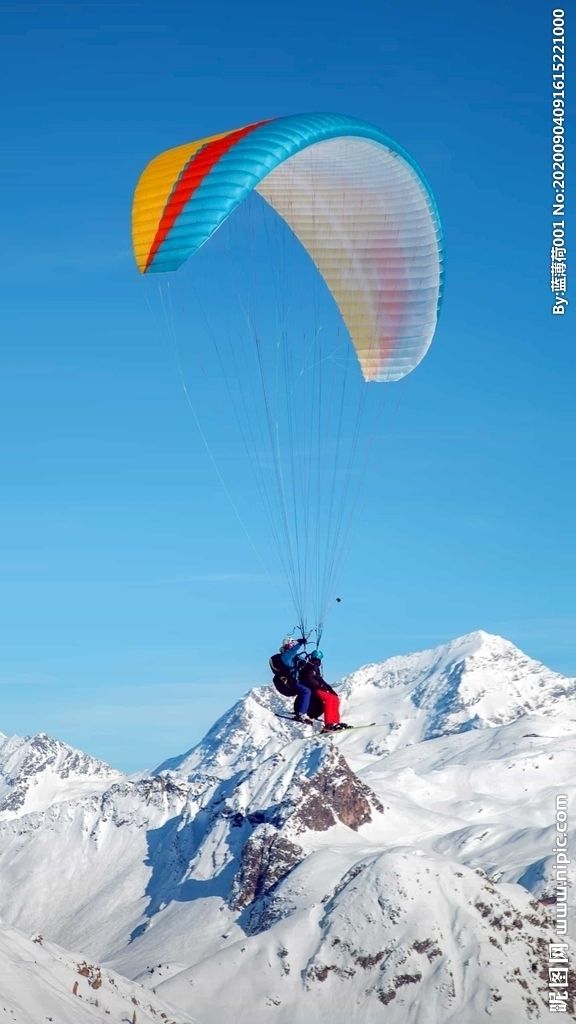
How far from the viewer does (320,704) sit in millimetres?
41781

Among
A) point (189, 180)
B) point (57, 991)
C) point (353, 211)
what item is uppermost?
point (353, 211)

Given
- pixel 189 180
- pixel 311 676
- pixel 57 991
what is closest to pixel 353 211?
pixel 189 180

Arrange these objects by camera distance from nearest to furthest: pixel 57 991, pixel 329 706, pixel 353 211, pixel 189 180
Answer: pixel 189 180 → pixel 329 706 → pixel 353 211 → pixel 57 991

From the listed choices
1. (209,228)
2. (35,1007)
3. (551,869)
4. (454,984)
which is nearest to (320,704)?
(209,228)

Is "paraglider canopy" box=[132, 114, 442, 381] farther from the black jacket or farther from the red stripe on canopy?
the black jacket

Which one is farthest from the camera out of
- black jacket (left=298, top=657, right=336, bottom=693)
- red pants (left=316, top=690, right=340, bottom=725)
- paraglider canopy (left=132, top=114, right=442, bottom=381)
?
red pants (left=316, top=690, right=340, bottom=725)

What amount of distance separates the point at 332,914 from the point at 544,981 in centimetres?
2627

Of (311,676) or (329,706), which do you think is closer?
(311,676)

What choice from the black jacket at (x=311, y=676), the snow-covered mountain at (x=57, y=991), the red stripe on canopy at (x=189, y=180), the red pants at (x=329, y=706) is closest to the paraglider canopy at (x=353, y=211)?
the red stripe on canopy at (x=189, y=180)

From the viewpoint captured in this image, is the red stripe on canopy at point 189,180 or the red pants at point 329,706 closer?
the red stripe on canopy at point 189,180

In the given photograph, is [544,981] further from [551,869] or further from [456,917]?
[551,869]

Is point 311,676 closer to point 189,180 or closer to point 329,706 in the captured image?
point 329,706

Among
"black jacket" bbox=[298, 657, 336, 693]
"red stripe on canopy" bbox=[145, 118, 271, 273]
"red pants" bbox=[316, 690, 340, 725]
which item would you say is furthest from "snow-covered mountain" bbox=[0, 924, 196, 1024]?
"red stripe on canopy" bbox=[145, 118, 271, 273]

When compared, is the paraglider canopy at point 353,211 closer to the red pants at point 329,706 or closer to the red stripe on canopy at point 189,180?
the red stripe on canopy at point 189,180
